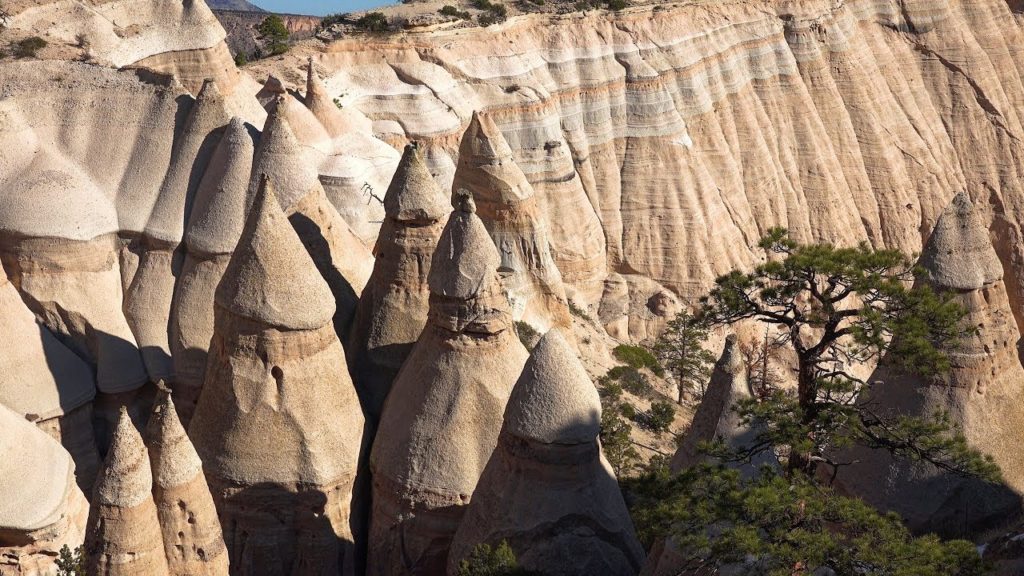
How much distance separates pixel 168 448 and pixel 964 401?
11.9m

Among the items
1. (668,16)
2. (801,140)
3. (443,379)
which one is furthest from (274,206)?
(801,140)

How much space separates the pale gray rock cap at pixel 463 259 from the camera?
1661cm

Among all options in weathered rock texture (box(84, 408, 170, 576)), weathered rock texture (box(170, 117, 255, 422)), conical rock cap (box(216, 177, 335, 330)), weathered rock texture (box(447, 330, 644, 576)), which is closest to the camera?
weathered rock texture (box(84, 408, 170, 576))

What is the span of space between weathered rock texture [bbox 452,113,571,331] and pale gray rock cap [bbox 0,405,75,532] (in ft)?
39.6

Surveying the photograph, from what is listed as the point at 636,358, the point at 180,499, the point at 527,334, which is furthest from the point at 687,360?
the point at 180,499

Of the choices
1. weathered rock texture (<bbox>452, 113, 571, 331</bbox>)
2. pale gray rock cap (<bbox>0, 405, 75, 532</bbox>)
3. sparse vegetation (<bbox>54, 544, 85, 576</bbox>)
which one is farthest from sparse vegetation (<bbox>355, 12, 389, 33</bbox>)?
sparse vegetation (<bbox>54, 544, 85, 576</bbox>)

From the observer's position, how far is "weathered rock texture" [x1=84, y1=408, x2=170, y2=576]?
13.9 metres

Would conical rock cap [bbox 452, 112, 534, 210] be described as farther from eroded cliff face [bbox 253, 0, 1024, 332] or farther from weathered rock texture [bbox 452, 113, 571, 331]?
eroded cliff face [bbox 253, 0, 1024, 332]

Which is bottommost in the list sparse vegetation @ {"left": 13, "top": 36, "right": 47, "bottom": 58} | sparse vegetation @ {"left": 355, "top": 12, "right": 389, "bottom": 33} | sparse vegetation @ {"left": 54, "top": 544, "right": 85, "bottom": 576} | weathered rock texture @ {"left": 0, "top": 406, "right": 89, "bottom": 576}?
sparse vegetation @ {"left": 54, "top": 544, "right": 85, "bottom": 576}

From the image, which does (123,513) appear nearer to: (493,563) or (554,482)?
(493,563)

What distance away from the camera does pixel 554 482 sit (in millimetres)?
15125

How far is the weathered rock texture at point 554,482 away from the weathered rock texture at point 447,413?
1440mm

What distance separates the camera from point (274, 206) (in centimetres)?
1680

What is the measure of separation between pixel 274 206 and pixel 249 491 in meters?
4.01
